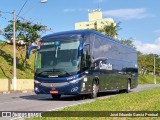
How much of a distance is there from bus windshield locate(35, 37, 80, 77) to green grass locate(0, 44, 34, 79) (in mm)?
21457

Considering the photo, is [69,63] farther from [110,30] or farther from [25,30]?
[110,30]

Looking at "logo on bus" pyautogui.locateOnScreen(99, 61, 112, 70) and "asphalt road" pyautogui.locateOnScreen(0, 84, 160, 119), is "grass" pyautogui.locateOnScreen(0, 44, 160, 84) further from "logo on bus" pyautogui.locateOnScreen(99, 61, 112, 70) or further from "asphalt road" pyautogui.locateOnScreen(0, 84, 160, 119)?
"asphalt road" pyautogui.locateOnScreen(0, 84, 160, 119)

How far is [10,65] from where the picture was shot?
45.6 m

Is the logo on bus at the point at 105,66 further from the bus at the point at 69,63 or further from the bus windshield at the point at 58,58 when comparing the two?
the bus windshield at the point at 58,58

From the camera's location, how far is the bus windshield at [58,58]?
19266mm

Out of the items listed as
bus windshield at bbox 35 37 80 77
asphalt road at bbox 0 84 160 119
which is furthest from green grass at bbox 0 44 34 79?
bus windshield at bbox 35 37 80 77

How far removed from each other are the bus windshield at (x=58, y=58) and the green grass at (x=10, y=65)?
21457mm

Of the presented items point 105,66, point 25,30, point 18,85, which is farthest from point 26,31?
point 105,66

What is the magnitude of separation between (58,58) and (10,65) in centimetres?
2704

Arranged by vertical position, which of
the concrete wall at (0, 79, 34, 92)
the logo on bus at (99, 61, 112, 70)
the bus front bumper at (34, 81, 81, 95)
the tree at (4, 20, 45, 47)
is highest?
the tree at (4, 20, 45, 47)

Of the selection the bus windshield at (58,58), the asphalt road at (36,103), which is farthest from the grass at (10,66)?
the bus windshield at (58,58)

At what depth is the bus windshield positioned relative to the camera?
19.3 m

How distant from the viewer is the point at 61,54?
63.8 feet

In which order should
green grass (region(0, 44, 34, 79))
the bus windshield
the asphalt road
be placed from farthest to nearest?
green grass (region(0, 44, 34, 79)) → the bus windshield → the asphalt road
